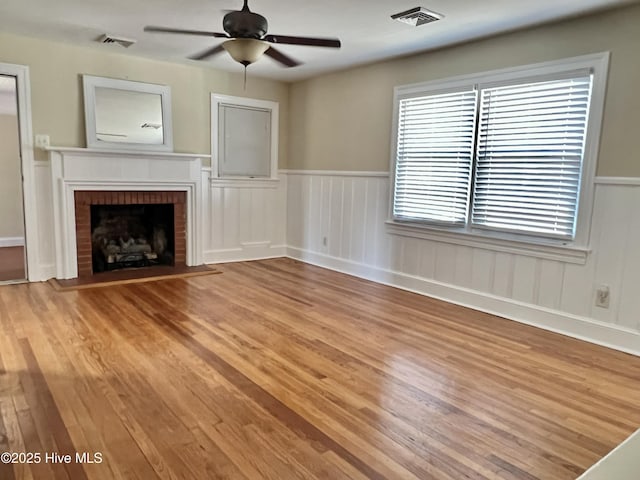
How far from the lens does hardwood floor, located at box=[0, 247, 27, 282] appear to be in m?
4.72

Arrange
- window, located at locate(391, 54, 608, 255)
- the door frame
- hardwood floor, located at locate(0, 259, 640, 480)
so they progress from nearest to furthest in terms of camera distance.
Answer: hardwood floor, located at locate(0, 259, 640, 480), window, located at locate(391, 54, 608, 255), the door frame

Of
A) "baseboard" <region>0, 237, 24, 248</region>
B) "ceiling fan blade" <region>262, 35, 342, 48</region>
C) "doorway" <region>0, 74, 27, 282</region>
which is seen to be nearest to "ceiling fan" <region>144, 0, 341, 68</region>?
"ceiling fan blade" <region>262, 35, 342, 48</region>

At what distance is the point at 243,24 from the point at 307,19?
124cm

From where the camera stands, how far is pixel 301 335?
3268 mm

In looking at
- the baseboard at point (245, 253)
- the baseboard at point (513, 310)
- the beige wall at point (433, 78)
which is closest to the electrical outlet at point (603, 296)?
the baseboard at point (513, 310)

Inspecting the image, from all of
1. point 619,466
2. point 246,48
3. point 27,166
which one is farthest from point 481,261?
point 27,166

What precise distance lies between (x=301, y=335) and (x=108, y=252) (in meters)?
3.02

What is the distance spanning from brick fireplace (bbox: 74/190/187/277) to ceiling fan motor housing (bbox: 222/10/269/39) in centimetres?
300

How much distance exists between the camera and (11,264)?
5.29 metres

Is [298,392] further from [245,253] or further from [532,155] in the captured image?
[245,253]

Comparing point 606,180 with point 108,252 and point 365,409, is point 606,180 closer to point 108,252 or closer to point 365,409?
point 365,409

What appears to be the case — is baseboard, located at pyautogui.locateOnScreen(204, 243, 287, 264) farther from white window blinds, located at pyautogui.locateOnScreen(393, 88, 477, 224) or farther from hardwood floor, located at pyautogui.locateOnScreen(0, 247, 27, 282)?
white window blinds, located at pyautogui.locateOnScreen(393, 88, 477, 224)

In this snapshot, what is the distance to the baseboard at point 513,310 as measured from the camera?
3.22 meters

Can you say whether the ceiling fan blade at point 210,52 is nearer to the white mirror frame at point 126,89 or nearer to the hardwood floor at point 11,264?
the white mirror frame at point 126,89
